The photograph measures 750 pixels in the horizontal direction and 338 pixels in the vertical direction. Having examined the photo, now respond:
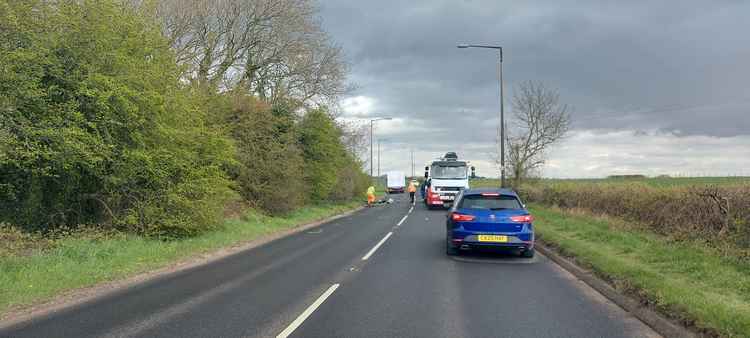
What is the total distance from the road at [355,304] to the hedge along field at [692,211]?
373 centimetres

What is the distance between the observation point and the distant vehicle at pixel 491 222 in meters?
11.8

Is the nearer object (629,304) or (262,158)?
(629,304)

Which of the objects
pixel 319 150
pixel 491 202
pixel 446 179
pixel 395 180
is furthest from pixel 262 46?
pixel 395 180

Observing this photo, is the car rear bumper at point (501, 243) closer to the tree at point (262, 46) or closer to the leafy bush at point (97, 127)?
the leafy bush at point (97, 127)

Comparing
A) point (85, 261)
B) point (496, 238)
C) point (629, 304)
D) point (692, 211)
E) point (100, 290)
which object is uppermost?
point (692, 211)

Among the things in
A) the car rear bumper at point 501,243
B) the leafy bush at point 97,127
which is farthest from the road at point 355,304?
the leafy bush at point 97,127

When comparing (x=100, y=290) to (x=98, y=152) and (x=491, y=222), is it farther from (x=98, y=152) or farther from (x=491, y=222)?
(x=491, y=222)

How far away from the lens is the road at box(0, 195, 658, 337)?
6.21m

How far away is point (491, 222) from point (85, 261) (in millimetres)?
8157

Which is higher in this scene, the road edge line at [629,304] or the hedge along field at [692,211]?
the hedge along field at [692,211]

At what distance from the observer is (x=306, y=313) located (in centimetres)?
696

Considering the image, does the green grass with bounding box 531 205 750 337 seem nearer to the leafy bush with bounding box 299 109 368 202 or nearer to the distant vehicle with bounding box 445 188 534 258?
the distant vehicle with bounding box 445 188 534 258

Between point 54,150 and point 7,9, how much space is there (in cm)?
283

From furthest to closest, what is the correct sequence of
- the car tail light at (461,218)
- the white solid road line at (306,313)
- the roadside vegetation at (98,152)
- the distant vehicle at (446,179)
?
the distant vehicle at (446,179) → the car tail light at (461,218) → the roadside vegetation at (98,152) → the white solid road line at (306,313)
